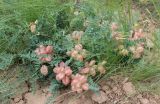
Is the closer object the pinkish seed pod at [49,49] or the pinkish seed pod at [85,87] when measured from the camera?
the pinkish seed pod at [85,87]

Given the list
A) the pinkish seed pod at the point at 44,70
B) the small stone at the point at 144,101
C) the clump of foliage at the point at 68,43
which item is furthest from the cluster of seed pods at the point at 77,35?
the small stone at the point at 144,101

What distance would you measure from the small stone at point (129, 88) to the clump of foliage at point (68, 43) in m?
0.10

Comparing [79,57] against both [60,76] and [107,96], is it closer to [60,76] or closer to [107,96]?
[60,76]

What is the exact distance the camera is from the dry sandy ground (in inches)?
85.9

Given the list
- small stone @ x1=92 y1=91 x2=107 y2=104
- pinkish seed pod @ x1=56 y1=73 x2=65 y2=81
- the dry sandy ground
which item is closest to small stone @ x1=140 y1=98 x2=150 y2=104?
the dry sandy ground

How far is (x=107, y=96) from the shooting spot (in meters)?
2.21

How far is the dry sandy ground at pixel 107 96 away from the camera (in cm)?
218

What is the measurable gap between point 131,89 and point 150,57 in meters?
0.21

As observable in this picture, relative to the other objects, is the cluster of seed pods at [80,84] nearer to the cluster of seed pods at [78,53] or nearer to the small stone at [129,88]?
the cluster of seed pods at [78,53]

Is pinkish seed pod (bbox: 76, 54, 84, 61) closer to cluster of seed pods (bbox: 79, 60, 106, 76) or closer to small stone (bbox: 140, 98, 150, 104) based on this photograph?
cluster of seed pods (bbox: 79, 60, 106, 76)

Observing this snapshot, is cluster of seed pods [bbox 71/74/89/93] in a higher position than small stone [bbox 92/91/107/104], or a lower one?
higher

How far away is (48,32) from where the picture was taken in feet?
7.77

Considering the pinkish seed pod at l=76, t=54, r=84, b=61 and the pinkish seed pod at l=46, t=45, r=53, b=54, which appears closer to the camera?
the pinkish seed pod at l=76, t=54, r=84, b=61

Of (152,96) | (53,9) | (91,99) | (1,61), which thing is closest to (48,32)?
(53,9)
